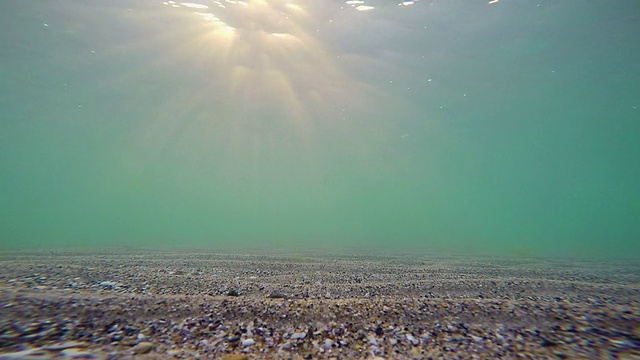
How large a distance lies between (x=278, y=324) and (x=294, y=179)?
115043 mm

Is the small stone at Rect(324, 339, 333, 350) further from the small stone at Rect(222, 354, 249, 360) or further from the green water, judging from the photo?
the green water

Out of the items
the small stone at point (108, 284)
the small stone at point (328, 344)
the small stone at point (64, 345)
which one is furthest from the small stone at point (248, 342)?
the small stone at point (108, 284)

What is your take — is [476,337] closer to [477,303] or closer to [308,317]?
[477,303]

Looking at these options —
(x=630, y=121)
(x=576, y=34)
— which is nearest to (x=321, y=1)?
(x=576, y=34)

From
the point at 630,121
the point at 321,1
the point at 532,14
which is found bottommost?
the point at 321,1

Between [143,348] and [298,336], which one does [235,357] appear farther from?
[143,348]

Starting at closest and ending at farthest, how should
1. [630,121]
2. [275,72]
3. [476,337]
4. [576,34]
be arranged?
1. [476,337]
2. [576,34]
3. [275,72]
4. [630,121]

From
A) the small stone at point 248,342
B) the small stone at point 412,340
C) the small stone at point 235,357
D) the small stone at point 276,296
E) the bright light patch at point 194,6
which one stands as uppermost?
the bright light patch at point 194,6

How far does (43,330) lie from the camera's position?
8.32 feet

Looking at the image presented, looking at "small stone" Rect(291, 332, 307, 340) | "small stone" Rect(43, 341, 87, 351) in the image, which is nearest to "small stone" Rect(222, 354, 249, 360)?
"small stone" Rect(291, 332, 307, 340)

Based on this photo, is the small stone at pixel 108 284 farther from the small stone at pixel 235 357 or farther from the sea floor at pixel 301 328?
the small stone at pixel 235 357

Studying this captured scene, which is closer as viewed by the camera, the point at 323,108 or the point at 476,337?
the point at 476,337

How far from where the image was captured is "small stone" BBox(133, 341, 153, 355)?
234 cm

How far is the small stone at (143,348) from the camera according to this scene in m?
2.34
